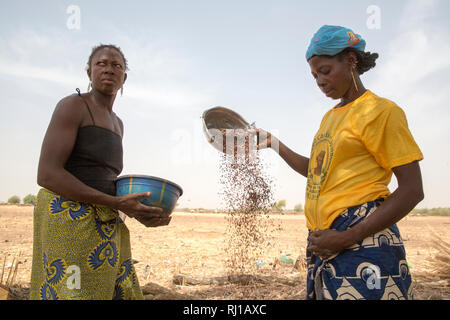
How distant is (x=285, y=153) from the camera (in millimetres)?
2527

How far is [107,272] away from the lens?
7.07ft

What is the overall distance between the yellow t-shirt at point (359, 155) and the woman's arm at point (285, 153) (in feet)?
1.69

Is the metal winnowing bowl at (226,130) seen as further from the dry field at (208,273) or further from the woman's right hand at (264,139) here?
the dry field at (208,273)

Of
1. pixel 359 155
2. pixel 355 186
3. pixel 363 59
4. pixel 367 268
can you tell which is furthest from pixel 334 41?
pixel 367 268

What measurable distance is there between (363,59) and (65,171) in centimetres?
184

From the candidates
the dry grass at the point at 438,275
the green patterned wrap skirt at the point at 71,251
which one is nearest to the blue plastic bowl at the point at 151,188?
the green patterned wrap skirt at the point at 71,251

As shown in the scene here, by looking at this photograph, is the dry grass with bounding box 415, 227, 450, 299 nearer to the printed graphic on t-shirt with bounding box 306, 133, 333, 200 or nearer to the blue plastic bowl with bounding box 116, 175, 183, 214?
the printed graphic on t-shirt with bounding box 306, 133, 333, 200

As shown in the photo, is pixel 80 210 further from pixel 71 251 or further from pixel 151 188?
pixel 151 188

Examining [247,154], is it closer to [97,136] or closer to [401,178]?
[97,136]

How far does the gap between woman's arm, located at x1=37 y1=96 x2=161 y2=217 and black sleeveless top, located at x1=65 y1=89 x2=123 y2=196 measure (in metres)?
0.08

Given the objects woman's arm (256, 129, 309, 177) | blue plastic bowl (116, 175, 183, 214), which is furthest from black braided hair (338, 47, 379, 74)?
blue plastic bowl (116, 175, 183, 214)

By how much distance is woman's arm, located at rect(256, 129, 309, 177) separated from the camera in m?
2.44

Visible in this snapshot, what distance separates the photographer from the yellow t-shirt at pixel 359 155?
5.36 ft
